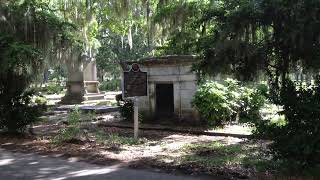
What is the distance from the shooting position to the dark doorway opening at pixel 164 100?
1562 centimetres

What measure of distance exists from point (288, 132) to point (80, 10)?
52.2 ft

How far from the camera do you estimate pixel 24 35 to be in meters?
13.9

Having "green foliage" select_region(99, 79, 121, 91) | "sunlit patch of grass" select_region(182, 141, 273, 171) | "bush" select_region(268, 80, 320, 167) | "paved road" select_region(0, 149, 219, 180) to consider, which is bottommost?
"paved road" select_region(0, 149, 219, 180)

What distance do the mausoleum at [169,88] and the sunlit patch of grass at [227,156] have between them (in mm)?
3673

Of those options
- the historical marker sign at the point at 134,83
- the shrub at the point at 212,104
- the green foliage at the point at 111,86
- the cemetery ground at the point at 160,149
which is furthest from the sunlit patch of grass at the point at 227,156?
the green foliage at the point at 111,86

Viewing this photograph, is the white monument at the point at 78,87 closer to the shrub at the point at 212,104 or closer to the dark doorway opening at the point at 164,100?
the dark doorway opening at the point at 164,100

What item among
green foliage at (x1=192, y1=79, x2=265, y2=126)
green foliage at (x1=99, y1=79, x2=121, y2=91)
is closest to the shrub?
green foliage at (x1=192, y1=79, x2=265, y2=126)

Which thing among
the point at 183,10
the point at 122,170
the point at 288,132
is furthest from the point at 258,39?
the point at 183,10

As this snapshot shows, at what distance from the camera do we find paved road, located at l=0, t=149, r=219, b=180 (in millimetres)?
7879

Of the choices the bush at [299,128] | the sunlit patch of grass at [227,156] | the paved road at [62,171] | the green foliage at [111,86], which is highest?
the bush at [299,128]

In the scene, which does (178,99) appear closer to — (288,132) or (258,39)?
(258,39)

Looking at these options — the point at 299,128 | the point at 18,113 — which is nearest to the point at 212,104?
the point at 18,113

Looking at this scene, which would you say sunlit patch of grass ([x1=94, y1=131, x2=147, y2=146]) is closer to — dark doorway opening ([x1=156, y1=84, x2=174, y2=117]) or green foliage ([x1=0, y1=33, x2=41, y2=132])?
green foliage ([x1=0, y1=33, x2=41, y2=132])

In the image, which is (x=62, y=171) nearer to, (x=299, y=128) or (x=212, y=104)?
(x=299, y=128)
